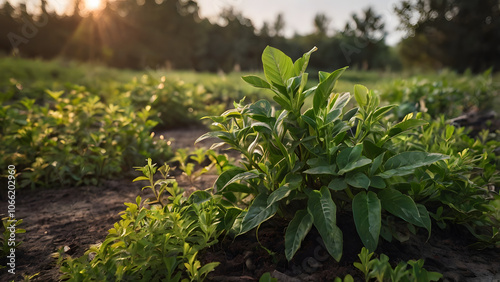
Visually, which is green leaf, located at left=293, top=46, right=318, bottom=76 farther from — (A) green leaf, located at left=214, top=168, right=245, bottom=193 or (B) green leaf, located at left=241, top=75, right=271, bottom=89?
(A) green leaf, located at left=214, top=168, right=245, bottom=193

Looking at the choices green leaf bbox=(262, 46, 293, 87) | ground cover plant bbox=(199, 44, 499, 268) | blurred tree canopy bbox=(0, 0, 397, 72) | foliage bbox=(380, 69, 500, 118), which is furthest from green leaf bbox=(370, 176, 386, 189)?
blurred tree canopy bbox=(0, 0, 397, 72)

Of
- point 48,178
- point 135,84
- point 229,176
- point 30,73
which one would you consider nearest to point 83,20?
point 30,73

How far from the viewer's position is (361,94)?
1.80 metres

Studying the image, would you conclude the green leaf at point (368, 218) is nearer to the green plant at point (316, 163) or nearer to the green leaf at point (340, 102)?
the green plant at point (316, 163)

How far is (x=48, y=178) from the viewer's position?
8.79 ft

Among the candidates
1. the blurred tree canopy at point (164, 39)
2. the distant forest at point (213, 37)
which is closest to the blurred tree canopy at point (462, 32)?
the distant forest at point (213, 37)

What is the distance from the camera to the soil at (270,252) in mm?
1510

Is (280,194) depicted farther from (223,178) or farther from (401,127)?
(401,127)

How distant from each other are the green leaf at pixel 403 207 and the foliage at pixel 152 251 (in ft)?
2.71

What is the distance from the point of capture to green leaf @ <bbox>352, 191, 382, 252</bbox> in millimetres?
1361

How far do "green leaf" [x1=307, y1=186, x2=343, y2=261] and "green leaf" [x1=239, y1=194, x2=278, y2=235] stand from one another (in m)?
0.18

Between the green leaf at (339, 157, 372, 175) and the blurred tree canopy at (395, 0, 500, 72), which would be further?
the blurred tree canopy at (395, 0, 500, 72)

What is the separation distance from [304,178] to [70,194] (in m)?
1.88

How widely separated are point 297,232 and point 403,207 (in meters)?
0.50
